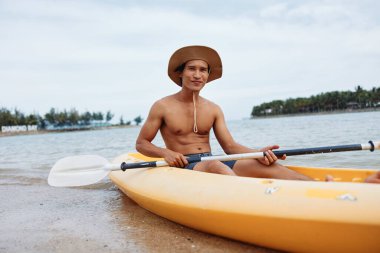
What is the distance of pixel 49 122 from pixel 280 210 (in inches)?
3971

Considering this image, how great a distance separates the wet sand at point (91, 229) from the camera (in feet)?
7.87

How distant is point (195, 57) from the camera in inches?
129

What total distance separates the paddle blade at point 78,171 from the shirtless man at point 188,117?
29.4 inches

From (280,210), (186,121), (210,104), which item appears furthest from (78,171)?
(280,210)

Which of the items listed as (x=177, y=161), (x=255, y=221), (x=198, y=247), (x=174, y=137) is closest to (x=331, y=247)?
(x=255, y=221)

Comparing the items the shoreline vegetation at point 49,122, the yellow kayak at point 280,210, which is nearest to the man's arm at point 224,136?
the yellow kayak at point 280,210

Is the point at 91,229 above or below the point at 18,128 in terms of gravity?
below

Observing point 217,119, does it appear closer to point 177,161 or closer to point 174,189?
point 177,161

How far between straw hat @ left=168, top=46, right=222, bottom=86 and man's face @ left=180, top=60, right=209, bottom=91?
0.16 feet

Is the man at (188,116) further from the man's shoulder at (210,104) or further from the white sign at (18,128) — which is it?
the white sign at (18,128)

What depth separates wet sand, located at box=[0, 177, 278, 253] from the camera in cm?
240

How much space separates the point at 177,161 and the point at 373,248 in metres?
1.70

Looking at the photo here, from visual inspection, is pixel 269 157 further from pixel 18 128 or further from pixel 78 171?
pixel 18 128

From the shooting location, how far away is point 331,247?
184 cm
